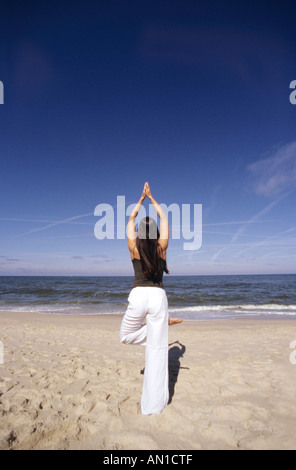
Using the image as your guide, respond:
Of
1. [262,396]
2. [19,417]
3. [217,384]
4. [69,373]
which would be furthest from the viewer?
[69,373]

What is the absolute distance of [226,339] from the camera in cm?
766

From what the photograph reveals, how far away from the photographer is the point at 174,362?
5.24m

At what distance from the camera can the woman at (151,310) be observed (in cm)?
299

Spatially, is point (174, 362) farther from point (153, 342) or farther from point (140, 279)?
point (140, 279)

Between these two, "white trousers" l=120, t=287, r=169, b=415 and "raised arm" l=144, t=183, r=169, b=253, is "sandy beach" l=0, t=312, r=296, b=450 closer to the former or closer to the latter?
"white trousers" l=120, t=287, r=169, b=415

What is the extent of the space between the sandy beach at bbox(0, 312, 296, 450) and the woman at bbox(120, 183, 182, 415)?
1.06 feet

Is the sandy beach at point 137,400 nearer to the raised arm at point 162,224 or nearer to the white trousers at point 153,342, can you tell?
the white trousers at point 153,342

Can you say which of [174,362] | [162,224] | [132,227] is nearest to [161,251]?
[162,224]

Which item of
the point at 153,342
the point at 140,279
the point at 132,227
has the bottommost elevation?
the point at 153,342

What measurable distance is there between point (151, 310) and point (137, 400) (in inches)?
61.8

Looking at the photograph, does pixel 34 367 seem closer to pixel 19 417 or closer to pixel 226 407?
pixel 19 417

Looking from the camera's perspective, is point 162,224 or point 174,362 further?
point 174,362
